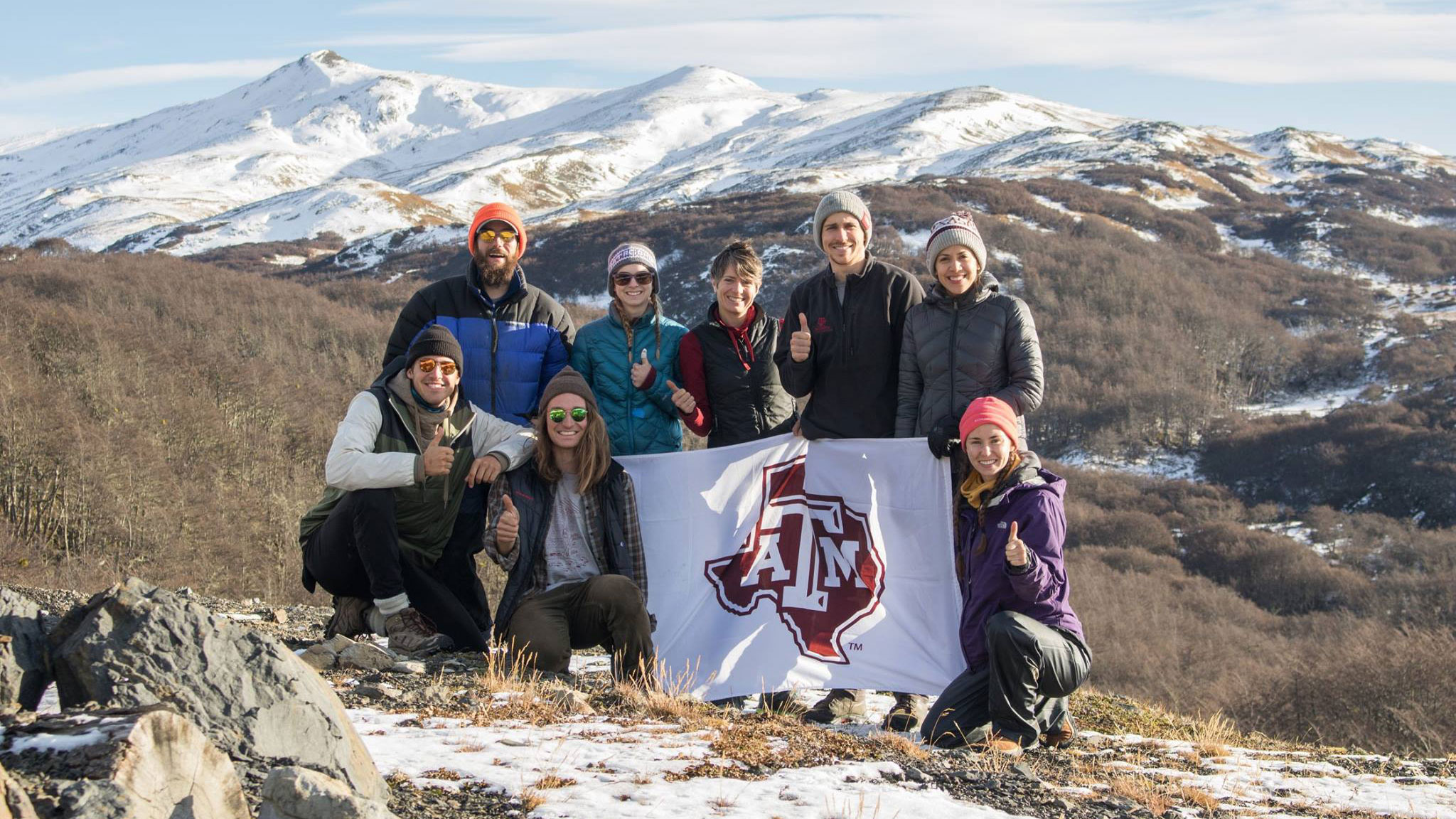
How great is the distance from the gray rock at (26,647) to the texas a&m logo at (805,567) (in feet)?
Result: 12.7

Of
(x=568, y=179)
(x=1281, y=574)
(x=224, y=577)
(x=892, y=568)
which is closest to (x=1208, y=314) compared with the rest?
(x=1281, y=574)

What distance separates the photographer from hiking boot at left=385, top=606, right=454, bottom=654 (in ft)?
22.3

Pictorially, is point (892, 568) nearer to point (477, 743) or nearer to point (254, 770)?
point (477, 743)

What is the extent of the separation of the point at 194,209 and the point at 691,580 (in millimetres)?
185910

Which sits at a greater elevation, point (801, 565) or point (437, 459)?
point (437, 459)

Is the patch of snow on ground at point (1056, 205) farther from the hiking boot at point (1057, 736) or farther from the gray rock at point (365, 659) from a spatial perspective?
the gray rock at point (365, 659)

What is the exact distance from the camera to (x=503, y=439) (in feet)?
22.6

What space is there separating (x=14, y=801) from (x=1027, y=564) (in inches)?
167

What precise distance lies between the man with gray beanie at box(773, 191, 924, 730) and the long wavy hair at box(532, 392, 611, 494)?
4.17ft

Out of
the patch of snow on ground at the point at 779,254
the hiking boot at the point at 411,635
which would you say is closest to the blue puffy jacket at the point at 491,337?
the hiking boot at the point at 411,635

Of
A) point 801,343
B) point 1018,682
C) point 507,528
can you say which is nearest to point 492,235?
point 507,528

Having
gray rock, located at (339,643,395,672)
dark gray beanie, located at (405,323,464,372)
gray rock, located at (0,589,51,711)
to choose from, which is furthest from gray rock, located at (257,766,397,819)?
dark gray beanie, located at (405,323,464,372)

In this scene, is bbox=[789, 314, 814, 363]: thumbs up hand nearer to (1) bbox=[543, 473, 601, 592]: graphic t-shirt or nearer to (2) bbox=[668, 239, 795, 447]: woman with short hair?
(2) bbox=[668, 239, 795, 447]: woman with short hair

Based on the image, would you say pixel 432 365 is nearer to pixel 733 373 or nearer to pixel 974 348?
pixel 733 373
